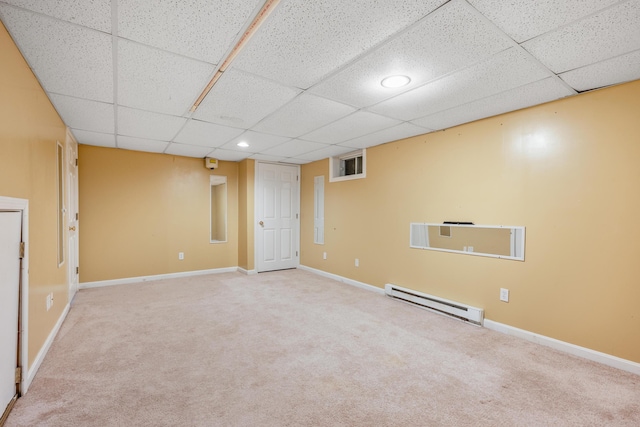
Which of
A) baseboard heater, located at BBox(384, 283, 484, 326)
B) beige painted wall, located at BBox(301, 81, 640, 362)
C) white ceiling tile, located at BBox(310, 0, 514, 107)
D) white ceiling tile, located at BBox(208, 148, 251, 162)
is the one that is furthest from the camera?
white ceiling tile, located at BBox(208, 148, 251, 162)

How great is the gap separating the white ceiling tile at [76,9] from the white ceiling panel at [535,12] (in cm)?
184

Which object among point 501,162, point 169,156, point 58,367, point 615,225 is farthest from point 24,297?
point 615,225

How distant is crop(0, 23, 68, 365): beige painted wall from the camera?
1.70 meters

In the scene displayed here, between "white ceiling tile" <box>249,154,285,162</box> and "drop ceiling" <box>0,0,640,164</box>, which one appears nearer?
"drop ceiling" <box>0,0,640,164</box>

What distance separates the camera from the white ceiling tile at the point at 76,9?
55.3 inches

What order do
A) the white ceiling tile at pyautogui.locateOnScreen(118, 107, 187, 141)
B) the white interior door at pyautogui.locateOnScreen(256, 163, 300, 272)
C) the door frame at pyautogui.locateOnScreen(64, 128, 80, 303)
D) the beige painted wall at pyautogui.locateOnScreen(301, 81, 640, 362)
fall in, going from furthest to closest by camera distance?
1. the white interior door at pyautogui.locateOnScreen(256, 163, 300, 272)
2. the door frame at pyautogui.locateOnScreen(64, 128, 80, 303)
3. the white ceiling tile at pyautogui.locateOnScreen(118, 107, 187, 141)
4. the beige painted wall at pyautogui.locateOnScreen(301, 81, 640, 362)

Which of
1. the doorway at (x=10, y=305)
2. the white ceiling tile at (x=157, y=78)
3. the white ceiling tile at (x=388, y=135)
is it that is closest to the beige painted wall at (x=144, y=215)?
the white ceiling tile at (x=157, y=78)

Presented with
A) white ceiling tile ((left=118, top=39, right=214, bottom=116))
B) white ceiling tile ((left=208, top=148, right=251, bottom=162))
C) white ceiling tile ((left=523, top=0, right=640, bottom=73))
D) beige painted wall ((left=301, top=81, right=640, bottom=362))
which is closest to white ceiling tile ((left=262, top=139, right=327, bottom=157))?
white ceiling tile ((left=208, top=148, right=251, bottom=162))

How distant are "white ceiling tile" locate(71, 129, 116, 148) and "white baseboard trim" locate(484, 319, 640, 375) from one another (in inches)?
206

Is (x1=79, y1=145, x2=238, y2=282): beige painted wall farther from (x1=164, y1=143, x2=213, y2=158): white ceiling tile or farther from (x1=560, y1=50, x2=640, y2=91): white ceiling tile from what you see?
(x1=560, y1=50, x2=640, y2=91): white ceiling tile

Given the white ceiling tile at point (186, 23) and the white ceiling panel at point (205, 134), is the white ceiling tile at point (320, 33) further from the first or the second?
the white ceiling panel at point (205, 134)

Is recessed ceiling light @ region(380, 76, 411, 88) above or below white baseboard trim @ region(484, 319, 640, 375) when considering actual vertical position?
above

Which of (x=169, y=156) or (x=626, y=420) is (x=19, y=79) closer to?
(x=169, y=156)

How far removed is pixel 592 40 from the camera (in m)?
1.67
